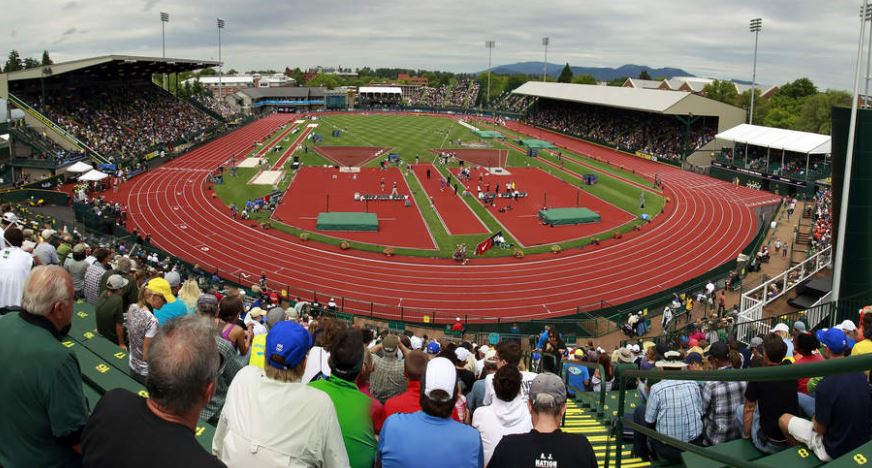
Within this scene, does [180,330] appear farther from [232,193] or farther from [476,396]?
[232,193]

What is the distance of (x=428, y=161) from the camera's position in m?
64.8

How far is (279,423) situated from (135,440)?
961 millimetres

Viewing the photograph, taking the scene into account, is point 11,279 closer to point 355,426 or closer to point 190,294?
point 190,294

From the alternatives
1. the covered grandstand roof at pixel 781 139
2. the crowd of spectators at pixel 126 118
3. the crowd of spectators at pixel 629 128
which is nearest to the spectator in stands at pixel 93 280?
the crowd of spectators at pixel 126 118

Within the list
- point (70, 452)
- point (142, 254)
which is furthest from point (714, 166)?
point (70, 452)

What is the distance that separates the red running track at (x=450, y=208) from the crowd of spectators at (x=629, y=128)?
28764 mm

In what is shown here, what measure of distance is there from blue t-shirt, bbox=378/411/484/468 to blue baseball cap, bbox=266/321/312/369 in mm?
772

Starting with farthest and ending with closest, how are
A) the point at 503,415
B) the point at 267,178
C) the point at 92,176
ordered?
the point at 267,178, the point at 92,176, the point at 503,415

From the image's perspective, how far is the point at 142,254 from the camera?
27344 millimetres

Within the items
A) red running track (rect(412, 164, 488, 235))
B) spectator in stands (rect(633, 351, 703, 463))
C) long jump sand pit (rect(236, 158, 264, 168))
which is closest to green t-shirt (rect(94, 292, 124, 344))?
spectator in stands (rect(633, 351, 703, 463))

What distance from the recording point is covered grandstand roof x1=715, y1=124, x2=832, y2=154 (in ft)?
173

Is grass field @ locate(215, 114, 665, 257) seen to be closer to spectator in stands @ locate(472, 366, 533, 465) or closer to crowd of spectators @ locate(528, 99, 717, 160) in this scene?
crowd of spectators @ locate(528, 99, 717, 160)

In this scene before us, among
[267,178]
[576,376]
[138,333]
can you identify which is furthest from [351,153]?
[138,333]

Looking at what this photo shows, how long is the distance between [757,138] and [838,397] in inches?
2367
